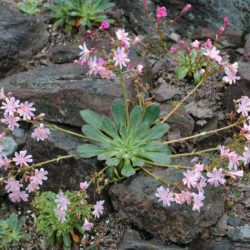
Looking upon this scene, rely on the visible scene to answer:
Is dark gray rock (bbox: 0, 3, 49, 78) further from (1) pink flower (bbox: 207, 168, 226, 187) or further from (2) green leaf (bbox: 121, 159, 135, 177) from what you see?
(1) pink flower (bbox: 207, 168, 226, 187)

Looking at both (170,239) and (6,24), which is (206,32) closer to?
(6,24)

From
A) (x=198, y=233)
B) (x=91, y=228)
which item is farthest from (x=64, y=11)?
(x=198, y=233)

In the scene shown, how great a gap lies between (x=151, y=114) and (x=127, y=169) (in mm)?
465

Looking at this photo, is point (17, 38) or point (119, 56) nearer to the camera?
point (119, 56)

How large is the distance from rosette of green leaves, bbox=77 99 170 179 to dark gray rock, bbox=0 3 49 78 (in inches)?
44.9

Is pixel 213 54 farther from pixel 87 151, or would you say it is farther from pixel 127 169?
pixel 87 151

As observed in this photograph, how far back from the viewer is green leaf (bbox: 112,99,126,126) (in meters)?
4.06

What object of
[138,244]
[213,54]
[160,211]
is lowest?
[138,244]

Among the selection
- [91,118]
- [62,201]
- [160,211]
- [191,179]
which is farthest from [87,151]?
[191,179]

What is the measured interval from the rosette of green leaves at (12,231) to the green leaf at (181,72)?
1726 mm

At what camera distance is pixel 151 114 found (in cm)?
407

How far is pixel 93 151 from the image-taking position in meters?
3.93

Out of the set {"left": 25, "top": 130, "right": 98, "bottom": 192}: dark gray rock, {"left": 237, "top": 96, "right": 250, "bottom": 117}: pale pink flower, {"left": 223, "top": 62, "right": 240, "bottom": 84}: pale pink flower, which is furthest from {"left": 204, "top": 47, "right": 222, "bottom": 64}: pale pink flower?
{"left": 25, "top": 130, "right": 98, "bottom": 192}: dark gray rock

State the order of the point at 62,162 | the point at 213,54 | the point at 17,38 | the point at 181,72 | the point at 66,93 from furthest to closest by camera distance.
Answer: the point at 17,38 → the point at 181,72 → the point at 66,93 → the point at 62,162 → the point at 213,54
